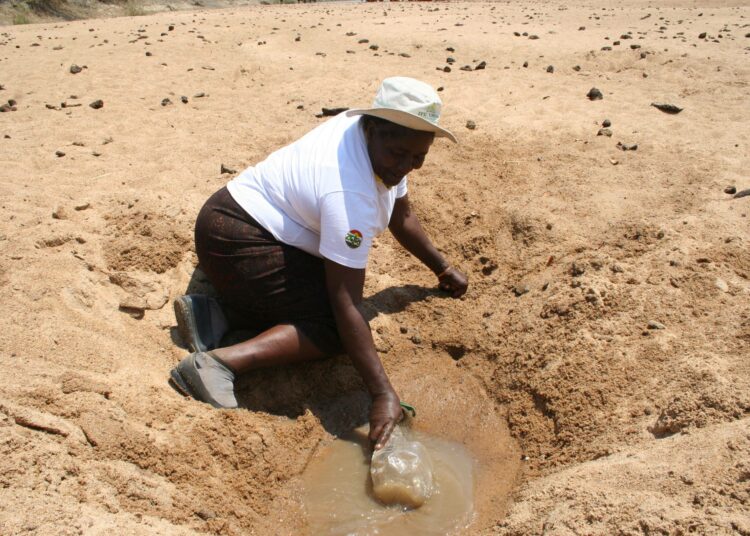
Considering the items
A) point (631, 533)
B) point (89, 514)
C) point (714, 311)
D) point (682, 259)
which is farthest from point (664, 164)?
point (89, 514)

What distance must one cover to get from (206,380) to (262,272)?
0.48m

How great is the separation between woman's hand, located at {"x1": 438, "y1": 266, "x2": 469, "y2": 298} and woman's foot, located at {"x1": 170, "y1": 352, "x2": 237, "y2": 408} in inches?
49.9

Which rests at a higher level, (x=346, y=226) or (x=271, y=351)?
(x=346, y=226)

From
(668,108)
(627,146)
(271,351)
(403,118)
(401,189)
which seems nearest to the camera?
(403,118)

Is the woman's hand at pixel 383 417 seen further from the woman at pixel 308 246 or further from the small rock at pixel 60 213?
the small rock at pixel 60 213

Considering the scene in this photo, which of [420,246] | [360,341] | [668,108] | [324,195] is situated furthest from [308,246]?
[668,108]

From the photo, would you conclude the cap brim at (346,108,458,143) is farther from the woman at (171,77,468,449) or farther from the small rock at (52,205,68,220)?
the small rock at (52,205,68,220)

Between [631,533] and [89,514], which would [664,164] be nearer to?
[631,533]

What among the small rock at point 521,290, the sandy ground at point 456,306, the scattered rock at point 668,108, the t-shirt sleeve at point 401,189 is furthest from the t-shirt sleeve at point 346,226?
the scattered rock at point 668,108

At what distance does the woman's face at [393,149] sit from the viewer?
7.82ft

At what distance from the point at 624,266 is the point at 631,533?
1.56m

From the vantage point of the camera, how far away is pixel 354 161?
2.42 m

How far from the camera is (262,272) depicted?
2688 mm

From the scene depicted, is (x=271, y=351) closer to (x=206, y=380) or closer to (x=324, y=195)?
(x=206, y=380)
